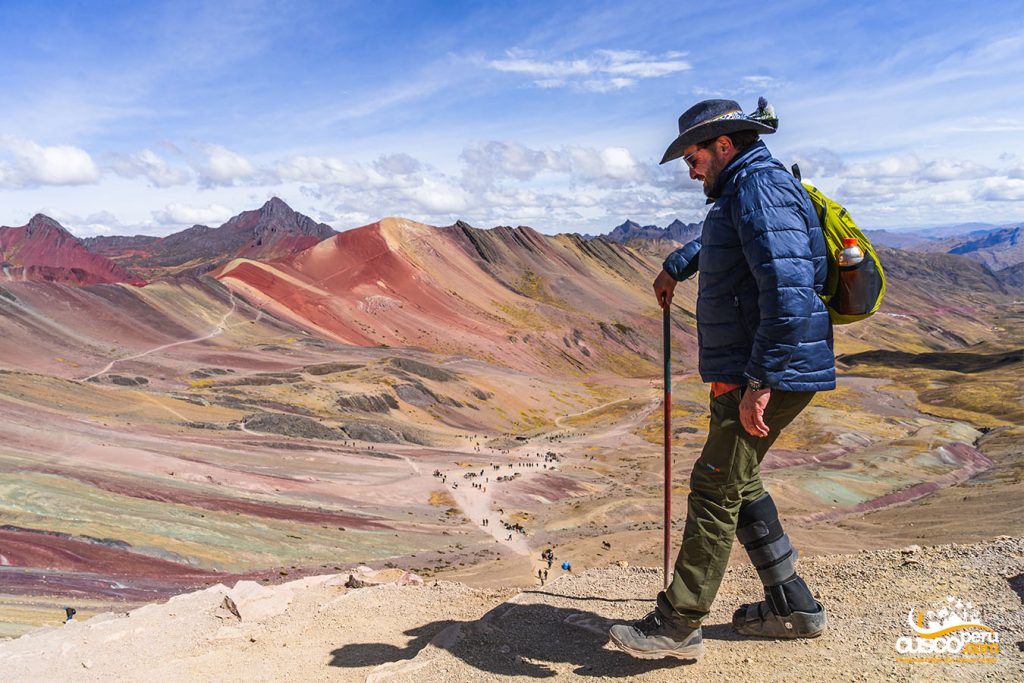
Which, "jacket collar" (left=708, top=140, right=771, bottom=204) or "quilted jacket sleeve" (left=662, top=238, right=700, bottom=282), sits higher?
"jacket collar" (left=708, top=140, right=771, bottom=204)

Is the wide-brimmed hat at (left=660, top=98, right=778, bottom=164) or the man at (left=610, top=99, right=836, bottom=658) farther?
the wide-brimmed hat at (left=660, top=98, right=778, bottom=164)

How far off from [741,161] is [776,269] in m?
0.98

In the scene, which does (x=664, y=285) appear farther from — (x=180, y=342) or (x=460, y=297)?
(x=460, y=297)

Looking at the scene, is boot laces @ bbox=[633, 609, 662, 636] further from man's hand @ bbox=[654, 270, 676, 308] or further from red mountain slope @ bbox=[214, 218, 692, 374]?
red mountain slope @ bbox=[214, 218, 692, 374]

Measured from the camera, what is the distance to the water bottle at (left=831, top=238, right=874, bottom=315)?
4.68m

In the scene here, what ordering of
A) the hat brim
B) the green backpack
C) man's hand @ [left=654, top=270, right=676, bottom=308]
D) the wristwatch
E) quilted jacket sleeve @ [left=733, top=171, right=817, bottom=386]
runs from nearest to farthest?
1. quilted jacket sleeve @ [left=733, top=171, right=817, bottom=386]
2. the wristwatch
3. the green backpack
4. the hat brim
5. man's hand @ [left=654, top=270, right=676, bottom=308]

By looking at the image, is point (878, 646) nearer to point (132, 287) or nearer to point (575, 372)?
point (132, 287)

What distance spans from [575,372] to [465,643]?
10010 centimetres

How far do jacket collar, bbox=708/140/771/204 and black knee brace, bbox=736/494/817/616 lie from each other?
7.70ft

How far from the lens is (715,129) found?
5004mm

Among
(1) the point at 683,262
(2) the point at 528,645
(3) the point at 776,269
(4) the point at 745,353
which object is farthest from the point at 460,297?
(3) the point at 776,269

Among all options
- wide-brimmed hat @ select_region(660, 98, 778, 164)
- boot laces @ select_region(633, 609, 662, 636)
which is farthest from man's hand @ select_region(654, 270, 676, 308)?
boot laces @ select_region(633, 609, 662, 636)

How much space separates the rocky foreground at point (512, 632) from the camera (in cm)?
529

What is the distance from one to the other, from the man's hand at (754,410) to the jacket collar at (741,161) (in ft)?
4.65
